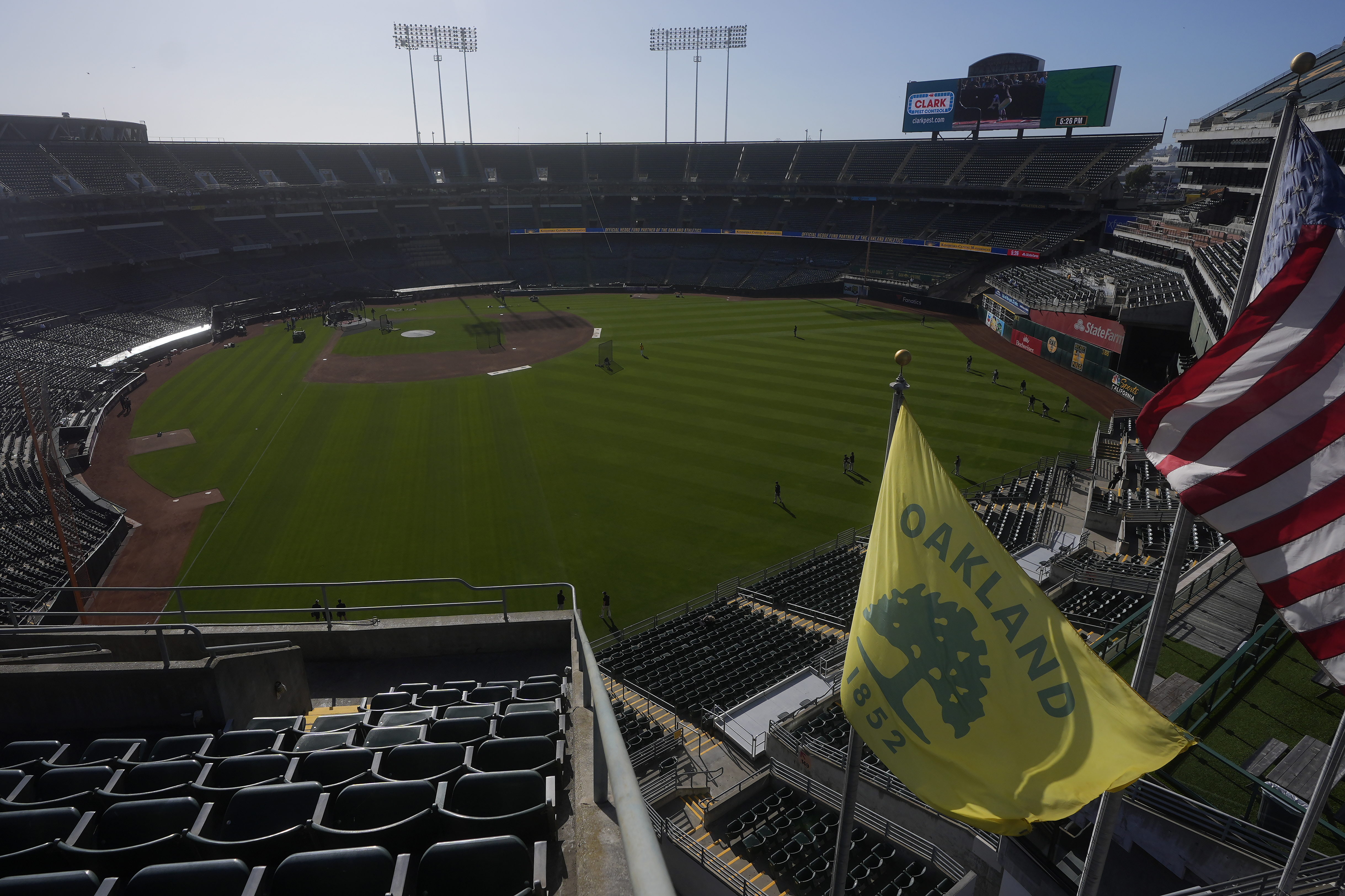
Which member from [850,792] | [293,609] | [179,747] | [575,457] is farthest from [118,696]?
[575,457]

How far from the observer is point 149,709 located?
7977mm

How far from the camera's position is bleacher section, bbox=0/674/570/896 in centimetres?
458

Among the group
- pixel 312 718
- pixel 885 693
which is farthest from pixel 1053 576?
pixel 312 718

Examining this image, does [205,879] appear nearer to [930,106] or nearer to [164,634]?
[164,634]

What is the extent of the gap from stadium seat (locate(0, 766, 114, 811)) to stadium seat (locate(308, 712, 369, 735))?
1.89 m

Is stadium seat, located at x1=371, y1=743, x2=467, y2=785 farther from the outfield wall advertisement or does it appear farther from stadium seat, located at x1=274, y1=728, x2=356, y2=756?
the outfield wall advertisement

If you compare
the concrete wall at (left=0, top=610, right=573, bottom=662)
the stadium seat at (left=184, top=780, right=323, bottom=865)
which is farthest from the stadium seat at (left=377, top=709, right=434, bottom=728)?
the concrete wall at (left=0, top=610, right=573, bottom=662)

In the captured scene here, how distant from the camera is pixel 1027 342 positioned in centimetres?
5059

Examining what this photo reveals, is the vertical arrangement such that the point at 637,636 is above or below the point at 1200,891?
below

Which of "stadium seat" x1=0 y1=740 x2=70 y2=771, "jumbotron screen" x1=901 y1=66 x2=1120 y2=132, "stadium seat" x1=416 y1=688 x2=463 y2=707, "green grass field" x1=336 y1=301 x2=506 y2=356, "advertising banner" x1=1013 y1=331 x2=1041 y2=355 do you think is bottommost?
"green grass field" x1=336 y1=301 x2=506 y2=356

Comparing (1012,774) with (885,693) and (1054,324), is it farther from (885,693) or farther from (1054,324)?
(1054,324)

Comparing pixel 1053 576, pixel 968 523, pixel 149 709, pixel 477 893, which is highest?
pixel 968 523

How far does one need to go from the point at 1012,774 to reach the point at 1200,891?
4309 mm

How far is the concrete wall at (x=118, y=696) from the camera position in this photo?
7.75 meters
